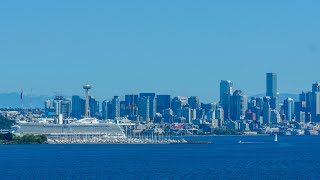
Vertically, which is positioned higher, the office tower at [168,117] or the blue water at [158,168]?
the office tower at [168,117]

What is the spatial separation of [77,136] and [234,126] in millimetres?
67252

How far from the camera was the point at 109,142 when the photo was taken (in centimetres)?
11719

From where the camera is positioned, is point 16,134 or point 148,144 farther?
point 16,134

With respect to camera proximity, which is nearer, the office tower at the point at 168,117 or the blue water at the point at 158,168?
the blue water at the point at 158,168

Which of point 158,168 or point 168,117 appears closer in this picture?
point 158,168

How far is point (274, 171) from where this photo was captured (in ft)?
183

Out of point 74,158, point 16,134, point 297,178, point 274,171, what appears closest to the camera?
point 297,178

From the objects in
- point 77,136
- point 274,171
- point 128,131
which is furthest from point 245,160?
point 128,131

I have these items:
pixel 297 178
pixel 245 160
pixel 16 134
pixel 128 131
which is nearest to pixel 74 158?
pixel 245 160

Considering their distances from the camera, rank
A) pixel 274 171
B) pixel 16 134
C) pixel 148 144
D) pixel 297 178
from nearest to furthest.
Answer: pixel 297 178, pixel 274 171, pixel 148 144, pixel 16 134

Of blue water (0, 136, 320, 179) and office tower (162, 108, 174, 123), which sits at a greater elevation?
office tower (162, 108, 174, 123)

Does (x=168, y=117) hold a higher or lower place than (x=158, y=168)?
higher

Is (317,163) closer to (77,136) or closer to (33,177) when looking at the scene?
(33,177)

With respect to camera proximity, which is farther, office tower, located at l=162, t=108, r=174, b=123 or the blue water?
office tower, located at l=162, t=108, r=174, b=123
